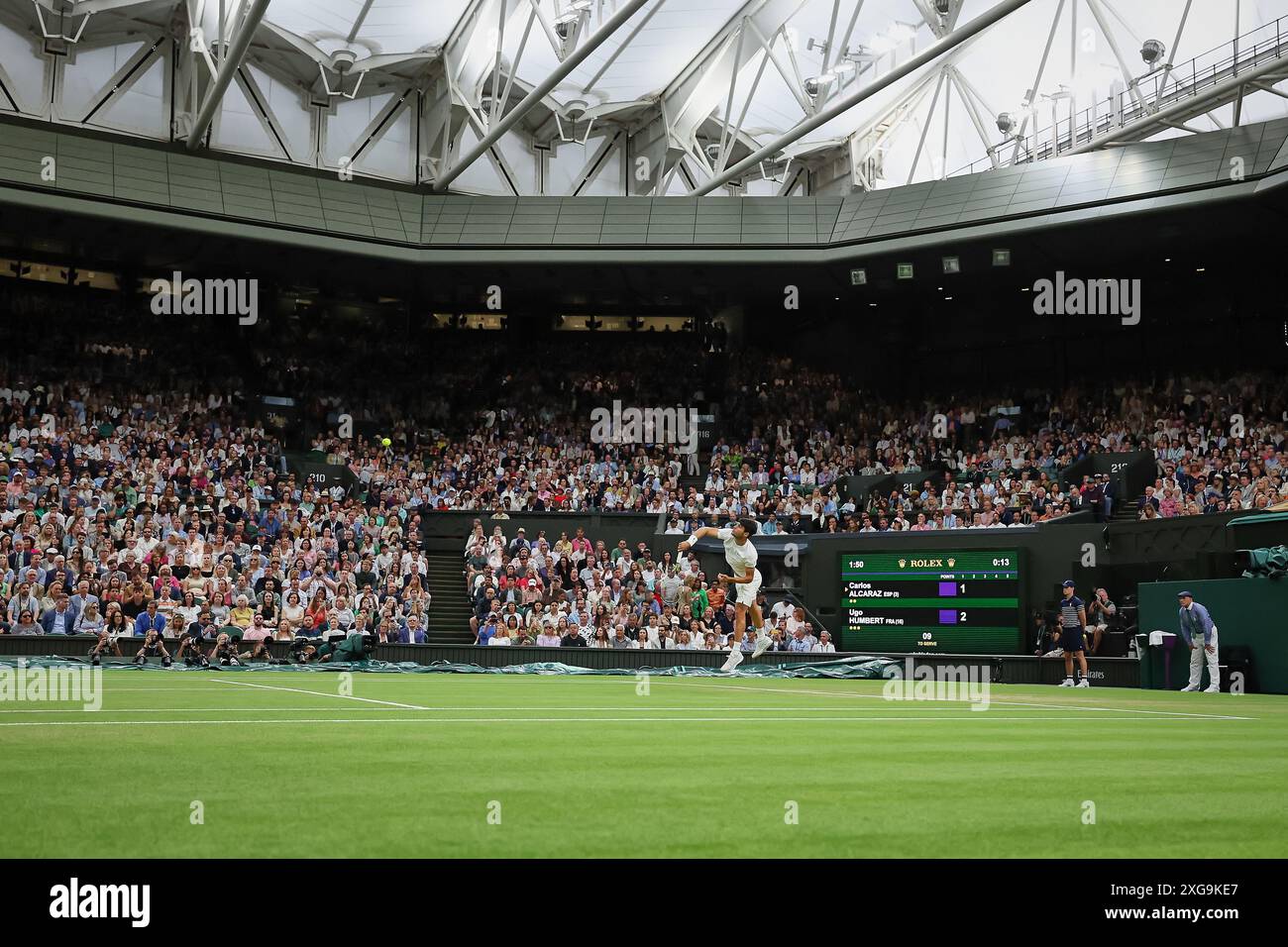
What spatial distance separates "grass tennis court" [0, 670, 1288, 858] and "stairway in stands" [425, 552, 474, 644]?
1929cm

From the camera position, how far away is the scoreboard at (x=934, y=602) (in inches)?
1072

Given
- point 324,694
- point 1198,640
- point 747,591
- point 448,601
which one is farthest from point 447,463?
point 324,694

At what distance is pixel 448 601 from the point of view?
3091cm

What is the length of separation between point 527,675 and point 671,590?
711 centimetres

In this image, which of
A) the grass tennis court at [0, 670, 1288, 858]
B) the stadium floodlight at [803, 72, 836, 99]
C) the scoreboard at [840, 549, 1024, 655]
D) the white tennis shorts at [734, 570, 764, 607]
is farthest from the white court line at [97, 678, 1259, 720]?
the stadium floodlight at [803, 72, 836, 99]

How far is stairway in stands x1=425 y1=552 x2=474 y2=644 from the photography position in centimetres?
2933

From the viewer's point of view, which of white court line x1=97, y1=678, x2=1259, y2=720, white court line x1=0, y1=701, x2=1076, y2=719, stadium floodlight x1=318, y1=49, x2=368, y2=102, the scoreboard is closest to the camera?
white court line x1=0, y1=701, x2=1076, y2=719

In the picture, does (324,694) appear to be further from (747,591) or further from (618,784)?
(618,784)

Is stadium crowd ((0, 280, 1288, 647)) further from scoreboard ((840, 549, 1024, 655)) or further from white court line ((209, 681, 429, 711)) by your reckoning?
white court line ((209, 681, 429, 711))

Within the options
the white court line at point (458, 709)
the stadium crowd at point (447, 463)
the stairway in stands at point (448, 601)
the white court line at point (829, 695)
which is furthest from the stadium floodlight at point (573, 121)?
the white court line at point (458, 709)

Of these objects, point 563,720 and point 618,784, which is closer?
point 618,784

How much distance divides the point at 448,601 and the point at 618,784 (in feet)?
86.2

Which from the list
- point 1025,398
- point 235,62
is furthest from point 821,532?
point 235,62
